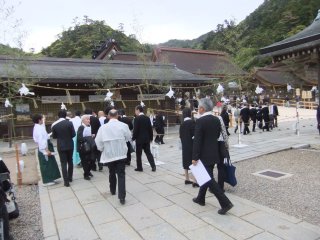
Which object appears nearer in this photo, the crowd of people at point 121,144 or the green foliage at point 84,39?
the crowd of people at point 121,144

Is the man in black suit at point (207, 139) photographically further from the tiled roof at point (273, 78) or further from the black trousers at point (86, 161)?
the tiled roof at point (273, 78)

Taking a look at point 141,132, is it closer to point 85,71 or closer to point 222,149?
point 222,149

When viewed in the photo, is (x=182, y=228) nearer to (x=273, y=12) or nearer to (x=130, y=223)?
(x=130, y=223)

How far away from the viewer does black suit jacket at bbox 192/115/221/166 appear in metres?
4.21

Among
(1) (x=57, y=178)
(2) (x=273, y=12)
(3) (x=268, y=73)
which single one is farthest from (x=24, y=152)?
(2) (x=273, y=12)

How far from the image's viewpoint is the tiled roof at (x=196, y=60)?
102 ft

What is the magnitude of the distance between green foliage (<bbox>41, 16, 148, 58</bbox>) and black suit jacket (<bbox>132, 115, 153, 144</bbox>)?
31381mm

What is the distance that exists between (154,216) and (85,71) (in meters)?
14.5

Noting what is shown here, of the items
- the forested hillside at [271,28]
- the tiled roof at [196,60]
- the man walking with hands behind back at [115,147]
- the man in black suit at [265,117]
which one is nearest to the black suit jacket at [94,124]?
the man walking with hands behind back at [115,147]

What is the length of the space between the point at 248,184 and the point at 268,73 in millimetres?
31470

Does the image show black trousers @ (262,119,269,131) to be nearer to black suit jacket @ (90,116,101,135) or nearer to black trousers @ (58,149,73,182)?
black suit jacket @ (90,116,101,135)

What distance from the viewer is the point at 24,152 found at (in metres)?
11.4

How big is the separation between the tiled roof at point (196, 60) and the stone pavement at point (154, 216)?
83.7 feet

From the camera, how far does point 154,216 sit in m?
4.28
